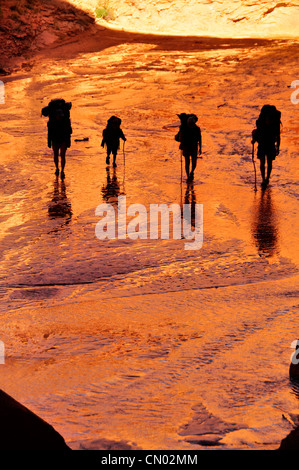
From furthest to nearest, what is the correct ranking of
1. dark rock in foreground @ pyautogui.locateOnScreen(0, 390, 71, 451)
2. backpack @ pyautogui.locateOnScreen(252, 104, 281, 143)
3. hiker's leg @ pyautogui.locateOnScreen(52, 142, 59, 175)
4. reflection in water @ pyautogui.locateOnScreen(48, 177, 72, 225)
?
hiker's leg @ pyautogui.locateOnScreen(52, 142, 59, 175)
backpack @ pyautogui.locateOnScreen(252, 104, 281, 143)
reflection in water @ pyautogui.locateOnScreen(48, 177, 72, 225)
dark rock in foreground @ pyautogui.locateOnScreen(0, 390, 71, 451)

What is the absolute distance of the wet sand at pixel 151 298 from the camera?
6125 millimetres

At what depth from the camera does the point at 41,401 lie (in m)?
6.33

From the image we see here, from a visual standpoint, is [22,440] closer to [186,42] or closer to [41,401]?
[41,401]

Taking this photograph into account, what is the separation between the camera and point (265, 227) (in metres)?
13.0

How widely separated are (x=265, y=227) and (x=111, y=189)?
443 centimetres

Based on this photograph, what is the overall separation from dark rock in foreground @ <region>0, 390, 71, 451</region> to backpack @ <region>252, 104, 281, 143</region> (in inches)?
475

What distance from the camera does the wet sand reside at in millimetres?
6125

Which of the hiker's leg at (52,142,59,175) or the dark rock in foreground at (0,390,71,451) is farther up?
the dark rock in foreground at (0,390,71,451)

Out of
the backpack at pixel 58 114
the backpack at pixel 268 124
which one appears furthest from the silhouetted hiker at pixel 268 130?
the backpack at pixel 58 114

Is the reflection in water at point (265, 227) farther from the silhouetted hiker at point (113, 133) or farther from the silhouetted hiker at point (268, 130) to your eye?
the silhouetted hiker at point (113, 133)

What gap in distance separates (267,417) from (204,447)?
764mm

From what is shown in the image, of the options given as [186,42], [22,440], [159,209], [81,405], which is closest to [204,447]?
[81,405]

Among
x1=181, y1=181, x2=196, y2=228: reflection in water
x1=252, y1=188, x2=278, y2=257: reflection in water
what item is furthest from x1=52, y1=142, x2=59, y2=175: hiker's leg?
x1=252, y1=188, x2=278, y2=257: reflection in water

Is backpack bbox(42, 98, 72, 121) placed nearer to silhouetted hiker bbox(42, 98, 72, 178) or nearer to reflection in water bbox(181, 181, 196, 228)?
silhouetted hiker bbox(42, 98, 72, 178)
